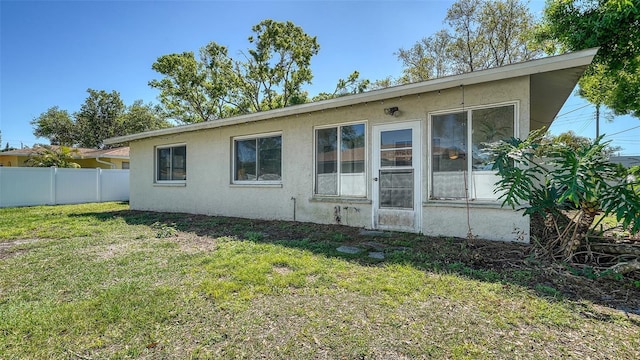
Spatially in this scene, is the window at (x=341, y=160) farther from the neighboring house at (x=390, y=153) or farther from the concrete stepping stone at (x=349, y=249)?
the concrete stepping stone at (x=349, y=249)

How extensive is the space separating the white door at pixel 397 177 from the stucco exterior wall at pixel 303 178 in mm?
120

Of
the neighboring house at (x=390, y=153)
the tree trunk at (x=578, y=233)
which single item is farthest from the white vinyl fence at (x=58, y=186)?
the tree trunk at (x=578, y=233)

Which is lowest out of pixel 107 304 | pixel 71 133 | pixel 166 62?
pixel 107 304

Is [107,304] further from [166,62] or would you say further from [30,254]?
[166,62]

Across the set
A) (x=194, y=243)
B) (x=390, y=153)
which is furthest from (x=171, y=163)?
(x=390, y=153)

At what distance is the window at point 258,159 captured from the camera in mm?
7715

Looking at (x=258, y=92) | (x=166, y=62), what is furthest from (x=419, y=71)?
(x=166, y=62)

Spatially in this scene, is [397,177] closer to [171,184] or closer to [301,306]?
[301,306]

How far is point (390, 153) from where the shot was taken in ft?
19.7

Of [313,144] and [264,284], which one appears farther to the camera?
[313,144]

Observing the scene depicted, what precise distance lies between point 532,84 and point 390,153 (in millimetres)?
2655

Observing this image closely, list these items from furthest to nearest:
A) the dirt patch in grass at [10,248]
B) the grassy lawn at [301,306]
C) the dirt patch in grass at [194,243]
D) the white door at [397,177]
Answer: the white door at [397,177], the dirt patch in grass at [194,243], the dirt patch in grass at [10,248], the grassy lawn at [301,306]

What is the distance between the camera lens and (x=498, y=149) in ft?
13.2

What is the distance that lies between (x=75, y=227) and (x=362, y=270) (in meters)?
6.82
